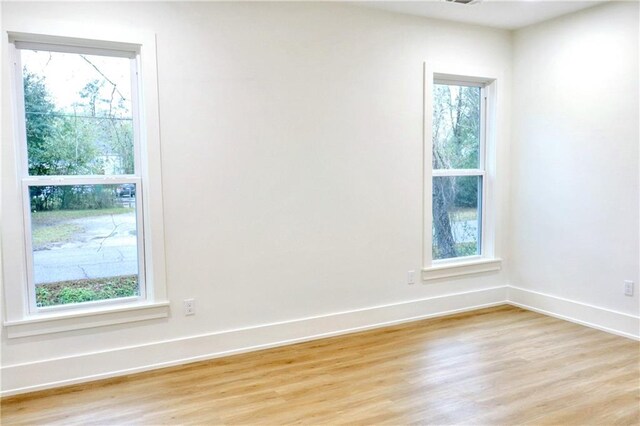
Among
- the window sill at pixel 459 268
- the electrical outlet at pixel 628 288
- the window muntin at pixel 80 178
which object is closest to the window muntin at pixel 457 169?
the window sill at pixel 459 268

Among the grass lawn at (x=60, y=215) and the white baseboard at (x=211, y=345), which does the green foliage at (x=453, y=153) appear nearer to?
the white baseboard at (x=211, y=345)

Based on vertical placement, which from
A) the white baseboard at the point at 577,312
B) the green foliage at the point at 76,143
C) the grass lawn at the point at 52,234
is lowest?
the white baseboard at the point at 577,312

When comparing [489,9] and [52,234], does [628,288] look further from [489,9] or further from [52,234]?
[52,234]

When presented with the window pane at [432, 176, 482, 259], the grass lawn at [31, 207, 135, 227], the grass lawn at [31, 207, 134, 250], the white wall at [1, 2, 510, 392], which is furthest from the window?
the grass lawn at [31, 207, 134, 250]

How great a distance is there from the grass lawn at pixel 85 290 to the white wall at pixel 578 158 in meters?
3.50

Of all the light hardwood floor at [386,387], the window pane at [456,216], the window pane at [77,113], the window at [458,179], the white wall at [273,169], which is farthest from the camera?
the window pane at [456,216]

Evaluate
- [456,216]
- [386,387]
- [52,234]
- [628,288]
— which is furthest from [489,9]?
[52,234]

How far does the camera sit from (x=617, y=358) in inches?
123

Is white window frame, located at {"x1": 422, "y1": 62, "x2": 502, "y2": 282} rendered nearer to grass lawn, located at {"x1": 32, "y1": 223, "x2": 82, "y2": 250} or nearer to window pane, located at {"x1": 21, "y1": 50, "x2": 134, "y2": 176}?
window pane, located at {"x1": 21, "y1": 50, "x2": 134, "y2": 176}

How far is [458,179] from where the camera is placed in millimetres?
4285

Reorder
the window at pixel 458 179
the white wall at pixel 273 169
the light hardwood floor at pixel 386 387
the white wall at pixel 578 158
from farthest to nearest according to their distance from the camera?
the window at pixel 458 179, the white wall at pixel 578 158, the white wall at pixel 273 169, the light hardwood floor at pixel 386 387

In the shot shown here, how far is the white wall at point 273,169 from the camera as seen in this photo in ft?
9.82

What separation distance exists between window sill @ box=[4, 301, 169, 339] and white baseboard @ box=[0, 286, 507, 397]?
0.19m

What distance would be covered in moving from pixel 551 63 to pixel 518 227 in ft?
4.99
